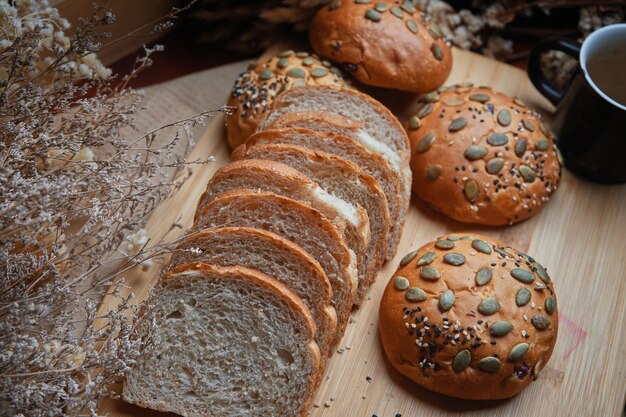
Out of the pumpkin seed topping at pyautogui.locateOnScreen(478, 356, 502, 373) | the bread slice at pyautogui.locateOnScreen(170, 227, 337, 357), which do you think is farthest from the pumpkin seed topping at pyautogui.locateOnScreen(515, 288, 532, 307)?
the bread slice at pyautogui.locateOnScreen(170, 227, 337, 357)

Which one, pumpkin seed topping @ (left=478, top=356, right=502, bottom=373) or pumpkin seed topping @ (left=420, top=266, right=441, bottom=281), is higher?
pumpkin seed topping @ (left=420, top=266, right=441, bottom=281)

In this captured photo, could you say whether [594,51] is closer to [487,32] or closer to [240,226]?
[487,32]

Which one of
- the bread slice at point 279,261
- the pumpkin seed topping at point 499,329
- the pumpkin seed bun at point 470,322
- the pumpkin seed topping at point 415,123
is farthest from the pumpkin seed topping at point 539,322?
the pumpkin seed topping at point 415,123

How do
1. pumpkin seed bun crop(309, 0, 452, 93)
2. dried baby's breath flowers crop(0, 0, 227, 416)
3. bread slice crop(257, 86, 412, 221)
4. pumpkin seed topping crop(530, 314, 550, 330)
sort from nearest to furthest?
1. dried baby's breath flowers crop(0, 0, 227, 416)
2. pumpkin seed topping crop(530, 314, 550, 330)
3. bread slice crop(257, 86, 412, 221)
4. pumpkin seed bun crop(309, 0, 452, 93)

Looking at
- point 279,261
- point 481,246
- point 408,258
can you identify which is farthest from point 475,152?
point 279,261

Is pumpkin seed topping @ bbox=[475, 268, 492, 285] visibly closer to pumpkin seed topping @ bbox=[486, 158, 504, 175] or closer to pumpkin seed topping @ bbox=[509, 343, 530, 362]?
pumpkin seed topping @ bbox=[509, 343, 530, 362]

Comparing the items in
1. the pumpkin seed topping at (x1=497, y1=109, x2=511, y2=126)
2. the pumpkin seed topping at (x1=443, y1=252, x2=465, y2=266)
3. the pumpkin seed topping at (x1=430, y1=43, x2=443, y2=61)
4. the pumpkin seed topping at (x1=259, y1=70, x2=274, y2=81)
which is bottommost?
the pumpkin seed topping at (x1=443, y1=252, x2=465, y2=266)

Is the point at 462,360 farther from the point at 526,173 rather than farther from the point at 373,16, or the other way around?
the point at 373,16

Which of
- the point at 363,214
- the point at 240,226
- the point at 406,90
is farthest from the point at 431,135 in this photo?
the point at 240,226
